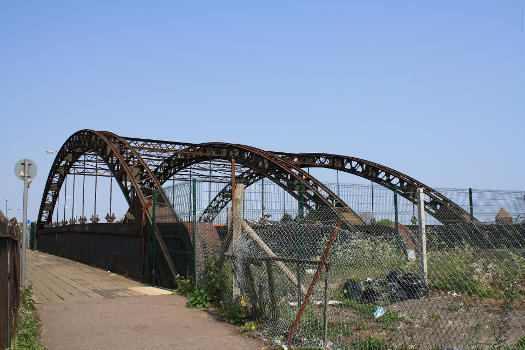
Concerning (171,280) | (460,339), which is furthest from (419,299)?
(171,280)

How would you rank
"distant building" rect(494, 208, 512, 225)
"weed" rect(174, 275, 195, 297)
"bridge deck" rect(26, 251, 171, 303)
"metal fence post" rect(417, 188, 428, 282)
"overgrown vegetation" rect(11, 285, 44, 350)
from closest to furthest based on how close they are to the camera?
"overgrown vegetation" rect(11, 285, 44, 350)
"metal fence post" rect(417, 188, 428, 282)
"distant building" rect(494, 208, 512, 225)
"weed" rect(174, 275, 195, 297)
"bridge deck" rect(26, 251, 171, 303)

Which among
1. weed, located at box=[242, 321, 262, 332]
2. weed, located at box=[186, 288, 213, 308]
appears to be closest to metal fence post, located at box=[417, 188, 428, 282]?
weed, located at box=[242, 321, 262, 332]

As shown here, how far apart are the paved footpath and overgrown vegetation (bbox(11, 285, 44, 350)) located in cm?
16

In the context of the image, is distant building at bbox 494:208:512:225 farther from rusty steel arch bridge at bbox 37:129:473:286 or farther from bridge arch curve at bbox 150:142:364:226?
bridge arch curve at bbox 150:142:364:226

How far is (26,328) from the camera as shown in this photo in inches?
278

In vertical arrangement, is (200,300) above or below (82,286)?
above

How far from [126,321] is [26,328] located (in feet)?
5.10

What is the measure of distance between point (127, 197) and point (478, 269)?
1445 cm

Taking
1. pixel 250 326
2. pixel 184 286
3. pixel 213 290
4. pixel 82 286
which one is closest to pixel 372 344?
pixel 250 326

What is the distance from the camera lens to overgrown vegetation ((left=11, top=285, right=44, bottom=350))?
6113 millimetres

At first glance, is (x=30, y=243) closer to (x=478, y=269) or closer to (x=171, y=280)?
(x=171, y=280)

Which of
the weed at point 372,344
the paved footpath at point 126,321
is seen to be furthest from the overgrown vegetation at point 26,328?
the weed at point 372,344

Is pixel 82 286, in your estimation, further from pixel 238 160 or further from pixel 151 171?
pixel 238 160

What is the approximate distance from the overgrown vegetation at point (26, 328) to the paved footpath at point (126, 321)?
16cm
